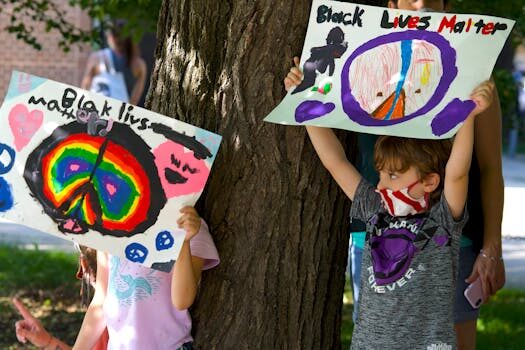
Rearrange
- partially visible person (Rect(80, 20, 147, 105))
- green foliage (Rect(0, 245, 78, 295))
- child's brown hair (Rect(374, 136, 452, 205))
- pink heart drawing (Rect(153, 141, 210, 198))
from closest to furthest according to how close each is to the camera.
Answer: child's brown hair (Rect(374, 136, 452, 205))
pink heart drawing (Rect(153, 141, 210, 198))
green foliage (Rect(0, 245, 78, 295))
partially visible person (Rect(80, 20, 147, 105))

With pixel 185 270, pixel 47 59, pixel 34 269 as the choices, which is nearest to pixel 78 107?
pixel 185 270

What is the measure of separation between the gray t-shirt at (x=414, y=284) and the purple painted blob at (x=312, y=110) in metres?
0.39

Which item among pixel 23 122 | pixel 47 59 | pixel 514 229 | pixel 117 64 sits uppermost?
pixel 47 59

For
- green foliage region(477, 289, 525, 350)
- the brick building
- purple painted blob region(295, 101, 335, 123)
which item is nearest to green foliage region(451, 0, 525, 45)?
green foliage region(477, 289, 525, 350)

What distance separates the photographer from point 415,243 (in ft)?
10.5

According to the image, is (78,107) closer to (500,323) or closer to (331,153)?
(331,153)

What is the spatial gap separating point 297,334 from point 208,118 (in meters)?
0.77

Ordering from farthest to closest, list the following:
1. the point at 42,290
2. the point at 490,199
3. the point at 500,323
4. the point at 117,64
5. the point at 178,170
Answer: the point at 117,64, the point at 42,290, the point at 500,323, the point at 490,199, the point at 178,170

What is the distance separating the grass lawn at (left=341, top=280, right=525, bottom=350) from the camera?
6473mm

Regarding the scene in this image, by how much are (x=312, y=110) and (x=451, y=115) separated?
0.42 meters

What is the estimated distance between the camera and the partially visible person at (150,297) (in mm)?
3340

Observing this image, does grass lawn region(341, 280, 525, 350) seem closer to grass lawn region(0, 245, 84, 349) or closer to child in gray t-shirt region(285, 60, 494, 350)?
grass lawn region(0, 245, 84, 349)

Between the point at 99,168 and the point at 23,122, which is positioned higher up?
the point at 23,122

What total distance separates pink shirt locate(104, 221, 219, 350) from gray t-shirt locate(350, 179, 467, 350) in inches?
22.7
